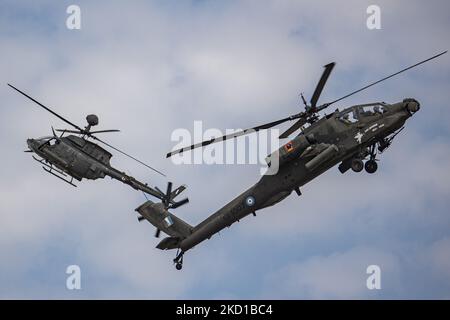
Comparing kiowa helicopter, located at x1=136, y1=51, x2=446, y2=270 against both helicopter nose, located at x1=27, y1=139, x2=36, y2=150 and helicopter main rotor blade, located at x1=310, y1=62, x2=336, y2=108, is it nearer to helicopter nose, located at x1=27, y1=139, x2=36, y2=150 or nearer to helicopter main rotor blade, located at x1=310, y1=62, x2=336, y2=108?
helicopter main rotor blade, located at x1=310, y1=62, x2=336, y2=108

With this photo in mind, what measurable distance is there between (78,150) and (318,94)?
1986 cm

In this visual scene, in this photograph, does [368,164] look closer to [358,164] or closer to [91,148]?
[358,164]

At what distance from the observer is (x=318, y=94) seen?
52.6 m

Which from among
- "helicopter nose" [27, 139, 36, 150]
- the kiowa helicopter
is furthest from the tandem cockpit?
"helicopter nose" [27, 139, 36, 150]

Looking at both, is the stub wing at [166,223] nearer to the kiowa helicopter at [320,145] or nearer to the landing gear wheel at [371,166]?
the kiowa helicopter at [320,145]

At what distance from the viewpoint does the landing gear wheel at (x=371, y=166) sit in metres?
52.8

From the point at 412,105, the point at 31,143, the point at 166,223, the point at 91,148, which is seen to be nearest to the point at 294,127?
the point at 412,105

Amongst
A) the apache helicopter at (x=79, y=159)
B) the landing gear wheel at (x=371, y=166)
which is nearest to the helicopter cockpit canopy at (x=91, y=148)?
the apache helicopter at (x=79, y=159)

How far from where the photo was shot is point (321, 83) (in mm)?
51594

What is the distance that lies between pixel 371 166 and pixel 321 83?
6056 mm

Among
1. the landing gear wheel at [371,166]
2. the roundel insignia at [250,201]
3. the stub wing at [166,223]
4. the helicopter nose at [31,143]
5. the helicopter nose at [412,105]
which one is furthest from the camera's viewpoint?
the helicopter nose at [31,143]
